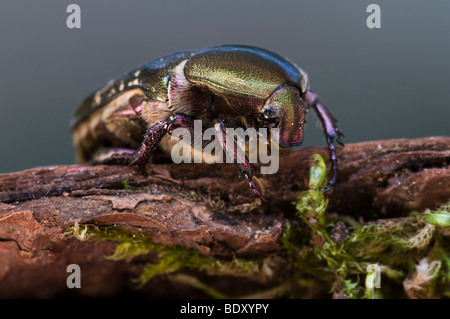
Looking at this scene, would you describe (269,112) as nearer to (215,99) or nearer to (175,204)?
(215,99)

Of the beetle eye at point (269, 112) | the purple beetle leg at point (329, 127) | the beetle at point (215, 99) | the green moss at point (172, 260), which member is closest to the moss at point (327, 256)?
the green moss at point (172, 260)

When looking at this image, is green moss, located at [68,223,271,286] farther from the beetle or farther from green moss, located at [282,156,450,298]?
the beetle

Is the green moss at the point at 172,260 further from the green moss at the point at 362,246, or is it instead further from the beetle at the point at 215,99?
the beetle at the point at 215,99

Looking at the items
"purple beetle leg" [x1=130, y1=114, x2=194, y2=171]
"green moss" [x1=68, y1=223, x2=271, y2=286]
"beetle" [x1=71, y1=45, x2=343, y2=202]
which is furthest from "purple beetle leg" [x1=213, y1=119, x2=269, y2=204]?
"green moss" [x1=68, y1=223, x2=271, y2=286]

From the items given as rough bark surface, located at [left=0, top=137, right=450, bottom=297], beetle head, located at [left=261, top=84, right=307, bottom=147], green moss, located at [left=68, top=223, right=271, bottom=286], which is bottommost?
green moss, located at [left=68, top=223, right=271, bottom=286]

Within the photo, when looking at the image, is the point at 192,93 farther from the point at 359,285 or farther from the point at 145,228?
the point at 359,285

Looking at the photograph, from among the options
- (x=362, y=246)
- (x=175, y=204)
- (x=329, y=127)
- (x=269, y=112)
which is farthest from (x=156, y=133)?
(x=362, y=246)
